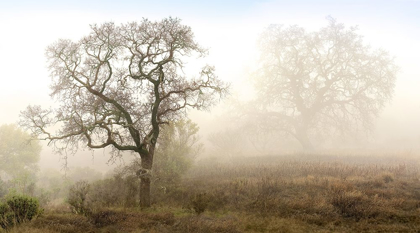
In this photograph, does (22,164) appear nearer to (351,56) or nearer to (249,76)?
(249,76)

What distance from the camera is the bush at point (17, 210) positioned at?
315 inches

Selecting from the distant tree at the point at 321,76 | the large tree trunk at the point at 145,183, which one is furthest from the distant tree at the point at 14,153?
the distant tree at the point at 321,76

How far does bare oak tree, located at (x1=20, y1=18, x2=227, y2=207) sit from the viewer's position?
10.1 meters

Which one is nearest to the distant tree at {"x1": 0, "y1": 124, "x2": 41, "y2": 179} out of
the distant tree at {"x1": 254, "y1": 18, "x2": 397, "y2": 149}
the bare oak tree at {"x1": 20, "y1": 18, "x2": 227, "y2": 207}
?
the bare oak tree at {"x1": 20, "y1": 18, "x2": 227, "y2": 207}

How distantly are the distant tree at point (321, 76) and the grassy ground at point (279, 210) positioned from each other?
16.6m

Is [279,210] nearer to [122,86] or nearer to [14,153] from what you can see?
[122,86]

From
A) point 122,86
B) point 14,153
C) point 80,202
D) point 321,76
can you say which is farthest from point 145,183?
point 14,153

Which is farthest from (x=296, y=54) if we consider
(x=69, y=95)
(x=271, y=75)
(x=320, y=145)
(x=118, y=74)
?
(x=69, y=95)

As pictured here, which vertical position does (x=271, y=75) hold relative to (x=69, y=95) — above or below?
above

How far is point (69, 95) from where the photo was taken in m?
10.5

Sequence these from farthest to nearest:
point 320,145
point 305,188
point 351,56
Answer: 1. point 320,145
2. point 351,56
3. point 305,188

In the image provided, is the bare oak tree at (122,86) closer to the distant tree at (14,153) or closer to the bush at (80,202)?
the bush at (80,202)

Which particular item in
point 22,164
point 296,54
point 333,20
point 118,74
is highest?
point 333,20

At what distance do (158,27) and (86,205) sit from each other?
734 centimetres
